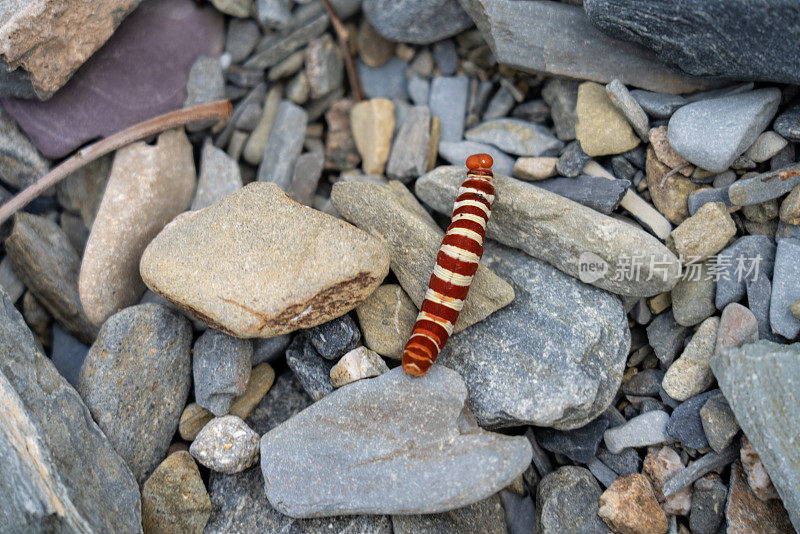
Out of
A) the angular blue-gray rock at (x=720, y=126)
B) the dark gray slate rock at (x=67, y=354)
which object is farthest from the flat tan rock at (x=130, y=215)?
the angular blue-gray rock at (x=720, y=126)

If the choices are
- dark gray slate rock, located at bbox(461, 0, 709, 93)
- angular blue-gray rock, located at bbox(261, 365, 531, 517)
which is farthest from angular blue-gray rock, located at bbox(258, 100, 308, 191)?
angular blue-gray rock, located at bbox(261, 365, 531, 517)

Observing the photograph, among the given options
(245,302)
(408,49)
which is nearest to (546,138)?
(408,49)

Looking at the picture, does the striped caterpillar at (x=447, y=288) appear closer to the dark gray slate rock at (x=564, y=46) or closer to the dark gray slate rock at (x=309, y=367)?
the dark gray slate rock at (x=309, y=367)

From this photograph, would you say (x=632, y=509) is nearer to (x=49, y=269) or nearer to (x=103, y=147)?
(x=49, y=269)

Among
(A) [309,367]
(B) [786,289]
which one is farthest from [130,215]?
(B) [786,289]

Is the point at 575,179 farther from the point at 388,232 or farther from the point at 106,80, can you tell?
the point at 106,80

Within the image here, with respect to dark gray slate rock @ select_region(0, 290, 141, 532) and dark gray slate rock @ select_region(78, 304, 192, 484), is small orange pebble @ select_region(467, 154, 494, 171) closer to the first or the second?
dark gray slate rock @ select_region(78, 304, 192, 484)
